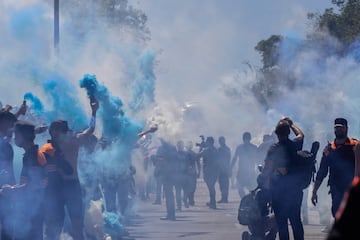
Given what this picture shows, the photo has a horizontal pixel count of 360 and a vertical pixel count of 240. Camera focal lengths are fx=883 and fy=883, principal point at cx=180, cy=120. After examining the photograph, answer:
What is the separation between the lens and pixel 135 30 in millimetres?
23703

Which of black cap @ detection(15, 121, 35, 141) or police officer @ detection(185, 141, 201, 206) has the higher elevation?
police officer @ detection(185, 141, 201, 206)

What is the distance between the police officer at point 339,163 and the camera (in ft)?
Result: 32.0

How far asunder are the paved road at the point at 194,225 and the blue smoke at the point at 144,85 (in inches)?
90.9

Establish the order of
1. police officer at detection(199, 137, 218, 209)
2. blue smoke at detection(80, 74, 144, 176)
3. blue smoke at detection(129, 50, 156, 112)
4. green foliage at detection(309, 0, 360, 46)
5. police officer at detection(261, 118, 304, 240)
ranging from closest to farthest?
police officer at detection(261, 118, 304, 240) → blue smoke at detection(80, 74, 144, 176) → blue smoke at detection(129, 50, 156, 112) → police officer at detection(199, 137, 218, 209) → green foliage at detection(309, 0, 360, 46)

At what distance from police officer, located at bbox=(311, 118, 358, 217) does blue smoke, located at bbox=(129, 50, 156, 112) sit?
6.90 m

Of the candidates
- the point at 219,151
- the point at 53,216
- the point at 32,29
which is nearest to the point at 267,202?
the point at 53,216

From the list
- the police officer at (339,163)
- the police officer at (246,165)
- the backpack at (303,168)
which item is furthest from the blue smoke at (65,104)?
the police officer at (246,165)

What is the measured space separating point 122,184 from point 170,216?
93.5 inches

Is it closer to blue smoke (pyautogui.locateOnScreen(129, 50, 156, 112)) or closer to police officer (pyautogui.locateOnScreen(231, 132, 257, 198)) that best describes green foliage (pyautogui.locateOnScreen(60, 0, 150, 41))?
blue smoke (pyautogui.locateOnScreen(129, 50, 156, 112))

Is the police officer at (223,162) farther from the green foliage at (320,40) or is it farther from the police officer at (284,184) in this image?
the police officer at (284,184)

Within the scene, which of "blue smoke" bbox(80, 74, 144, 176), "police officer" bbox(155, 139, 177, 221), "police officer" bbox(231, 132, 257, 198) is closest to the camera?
"blue smoke" bbox(80, 74, 144, 176)

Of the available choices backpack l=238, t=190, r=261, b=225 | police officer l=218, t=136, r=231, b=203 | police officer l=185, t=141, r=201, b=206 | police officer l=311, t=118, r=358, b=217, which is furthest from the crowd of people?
police officer l=218, t=136, r=231, b=203

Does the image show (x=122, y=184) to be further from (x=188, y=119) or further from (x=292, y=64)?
Answer: (x=188, y=119)

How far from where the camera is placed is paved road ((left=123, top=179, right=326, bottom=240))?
14.4 metres
